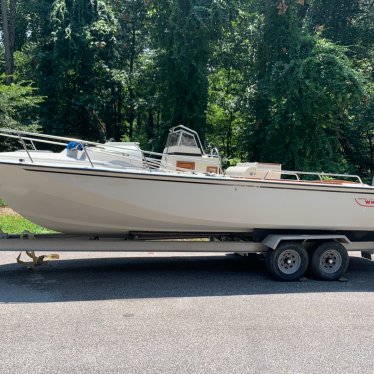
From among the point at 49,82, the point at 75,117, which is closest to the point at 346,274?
the point at 75,117

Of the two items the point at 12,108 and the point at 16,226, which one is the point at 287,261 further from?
the point at 12,108

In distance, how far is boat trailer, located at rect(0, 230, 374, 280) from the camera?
5.46m

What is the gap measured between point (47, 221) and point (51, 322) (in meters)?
1.85

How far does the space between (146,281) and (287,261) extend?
2.25 m

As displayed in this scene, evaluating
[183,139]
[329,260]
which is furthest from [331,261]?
[183,139]

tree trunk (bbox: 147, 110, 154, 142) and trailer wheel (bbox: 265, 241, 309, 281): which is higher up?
tree trunk (bbox: 147, 110, 154, 142)

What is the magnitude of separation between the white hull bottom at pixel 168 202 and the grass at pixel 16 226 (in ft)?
12.0

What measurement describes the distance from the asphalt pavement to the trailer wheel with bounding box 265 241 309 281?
0.20 m

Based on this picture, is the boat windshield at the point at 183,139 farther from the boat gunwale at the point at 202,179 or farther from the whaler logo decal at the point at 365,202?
the whaler logo decal at the point at 365,202

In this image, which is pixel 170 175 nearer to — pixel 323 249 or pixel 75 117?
pixel 323 249

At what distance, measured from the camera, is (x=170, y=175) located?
5.42 meters

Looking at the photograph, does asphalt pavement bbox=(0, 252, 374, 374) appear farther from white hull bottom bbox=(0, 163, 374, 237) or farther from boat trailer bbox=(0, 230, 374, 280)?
white hull bottom bbox=(0, 163, 374, 237)

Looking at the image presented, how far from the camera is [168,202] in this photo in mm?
5477

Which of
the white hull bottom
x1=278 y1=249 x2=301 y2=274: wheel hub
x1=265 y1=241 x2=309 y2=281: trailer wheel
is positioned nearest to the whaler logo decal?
the white hull bottom
